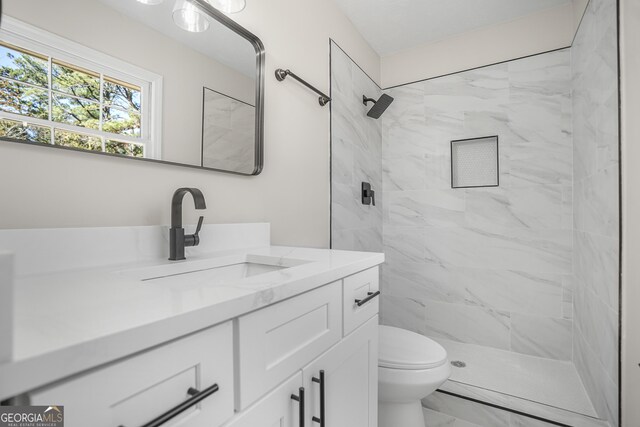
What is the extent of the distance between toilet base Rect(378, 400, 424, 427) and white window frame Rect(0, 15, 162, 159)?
55.6 inches

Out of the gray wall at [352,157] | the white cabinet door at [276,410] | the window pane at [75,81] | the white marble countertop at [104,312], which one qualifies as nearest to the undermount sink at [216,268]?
the white marble countertop at [104,312]

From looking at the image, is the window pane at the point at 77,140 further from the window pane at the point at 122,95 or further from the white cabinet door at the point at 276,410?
the white cabinet door at the point at 276,410

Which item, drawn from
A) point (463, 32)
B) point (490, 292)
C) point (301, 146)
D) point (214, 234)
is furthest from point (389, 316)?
point (463, 32)

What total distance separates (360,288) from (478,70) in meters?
2.04

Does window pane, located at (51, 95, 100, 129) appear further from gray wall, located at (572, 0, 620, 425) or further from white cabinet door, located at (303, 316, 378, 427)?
gray wall, located at (572, 0, 620, 425)

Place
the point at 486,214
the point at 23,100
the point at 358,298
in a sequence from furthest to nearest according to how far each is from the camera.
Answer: the point at 486,214 < the point at 358,298 < the point at 23,100

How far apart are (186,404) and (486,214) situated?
226 cm

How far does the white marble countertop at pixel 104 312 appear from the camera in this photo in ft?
1.09

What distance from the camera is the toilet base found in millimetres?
1457

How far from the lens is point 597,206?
1.54 m

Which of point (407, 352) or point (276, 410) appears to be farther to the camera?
point (407, 352)

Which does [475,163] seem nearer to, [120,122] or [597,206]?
[597,206]

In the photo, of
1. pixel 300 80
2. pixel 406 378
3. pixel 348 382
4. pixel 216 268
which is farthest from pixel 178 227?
pixel 406 378

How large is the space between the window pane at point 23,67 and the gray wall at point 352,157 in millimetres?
1369
